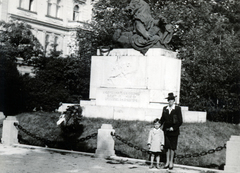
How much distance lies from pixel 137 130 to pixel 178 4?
2308cm

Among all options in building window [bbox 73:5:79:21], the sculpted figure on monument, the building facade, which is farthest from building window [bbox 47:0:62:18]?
the sculpted figure on monument

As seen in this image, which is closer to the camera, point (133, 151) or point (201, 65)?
point (133, 151)

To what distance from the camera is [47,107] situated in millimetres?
23953

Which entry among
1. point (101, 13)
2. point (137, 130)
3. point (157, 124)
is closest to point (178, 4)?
point (101, 13)

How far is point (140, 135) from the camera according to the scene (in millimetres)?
14141

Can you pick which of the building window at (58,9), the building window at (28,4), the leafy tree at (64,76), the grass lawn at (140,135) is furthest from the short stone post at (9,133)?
the building window at (58,9)

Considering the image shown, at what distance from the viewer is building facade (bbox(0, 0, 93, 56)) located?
51.4m

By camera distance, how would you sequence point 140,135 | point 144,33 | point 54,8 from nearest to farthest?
point 140,135, point 144,33, point 54,8

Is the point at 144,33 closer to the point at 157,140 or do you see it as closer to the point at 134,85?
the point at 134,85

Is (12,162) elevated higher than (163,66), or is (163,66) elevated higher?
→ (163,66)

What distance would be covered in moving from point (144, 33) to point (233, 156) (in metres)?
7.56

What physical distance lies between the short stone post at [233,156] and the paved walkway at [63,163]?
804mm

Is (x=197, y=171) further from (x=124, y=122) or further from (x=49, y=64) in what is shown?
(x=49, y=64)

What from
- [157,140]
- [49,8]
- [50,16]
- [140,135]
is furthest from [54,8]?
[157,140]
